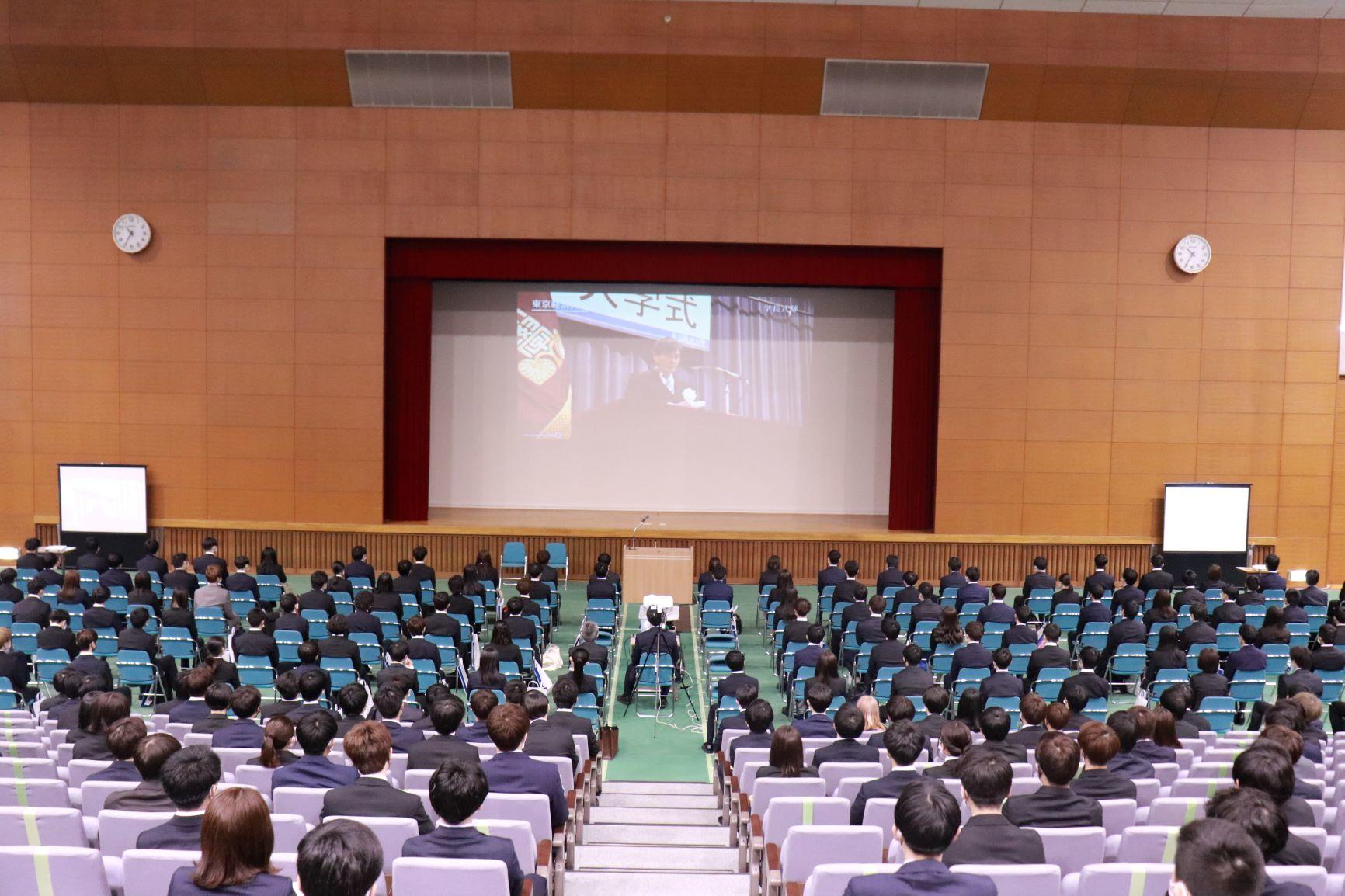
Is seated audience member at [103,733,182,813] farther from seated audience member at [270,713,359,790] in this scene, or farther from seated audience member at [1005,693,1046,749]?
seated audience member at [1005,693,1046,749]

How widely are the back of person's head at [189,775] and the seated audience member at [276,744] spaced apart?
1713 mm

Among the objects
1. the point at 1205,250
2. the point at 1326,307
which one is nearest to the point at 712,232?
the point at 1205,250

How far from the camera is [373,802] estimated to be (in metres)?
4.74

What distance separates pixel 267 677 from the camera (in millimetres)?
9977

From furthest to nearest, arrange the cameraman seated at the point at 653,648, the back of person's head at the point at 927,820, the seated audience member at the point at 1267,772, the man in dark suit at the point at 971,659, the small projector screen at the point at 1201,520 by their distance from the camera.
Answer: the small projector screen at the point at 1201,520, the cameraman seated at the point at 653,648, the man in dark suit at the point at 971,659, the seated audience member at the point at 1267,772, the back of person's head at the point at 927,820

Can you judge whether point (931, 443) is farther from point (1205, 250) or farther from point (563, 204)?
point (563, 204)

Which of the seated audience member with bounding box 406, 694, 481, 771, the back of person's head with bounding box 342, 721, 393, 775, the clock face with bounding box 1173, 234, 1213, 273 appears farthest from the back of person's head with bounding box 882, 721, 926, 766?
the clock face with bounding box 1173, 234, 1213, 273

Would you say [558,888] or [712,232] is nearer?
[558,888]

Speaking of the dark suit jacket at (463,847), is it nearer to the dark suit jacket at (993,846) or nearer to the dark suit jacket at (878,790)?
the dark suit jacket at (993,846)

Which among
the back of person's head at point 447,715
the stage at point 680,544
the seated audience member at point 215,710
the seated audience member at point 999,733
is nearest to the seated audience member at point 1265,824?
the seated audience member at point 999,733

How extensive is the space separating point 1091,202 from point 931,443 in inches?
179

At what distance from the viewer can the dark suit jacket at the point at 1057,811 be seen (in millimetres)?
4844

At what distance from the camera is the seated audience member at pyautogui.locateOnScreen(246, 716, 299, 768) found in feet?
19.0

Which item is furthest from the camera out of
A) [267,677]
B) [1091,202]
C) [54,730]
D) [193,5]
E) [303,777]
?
[1091,202]
